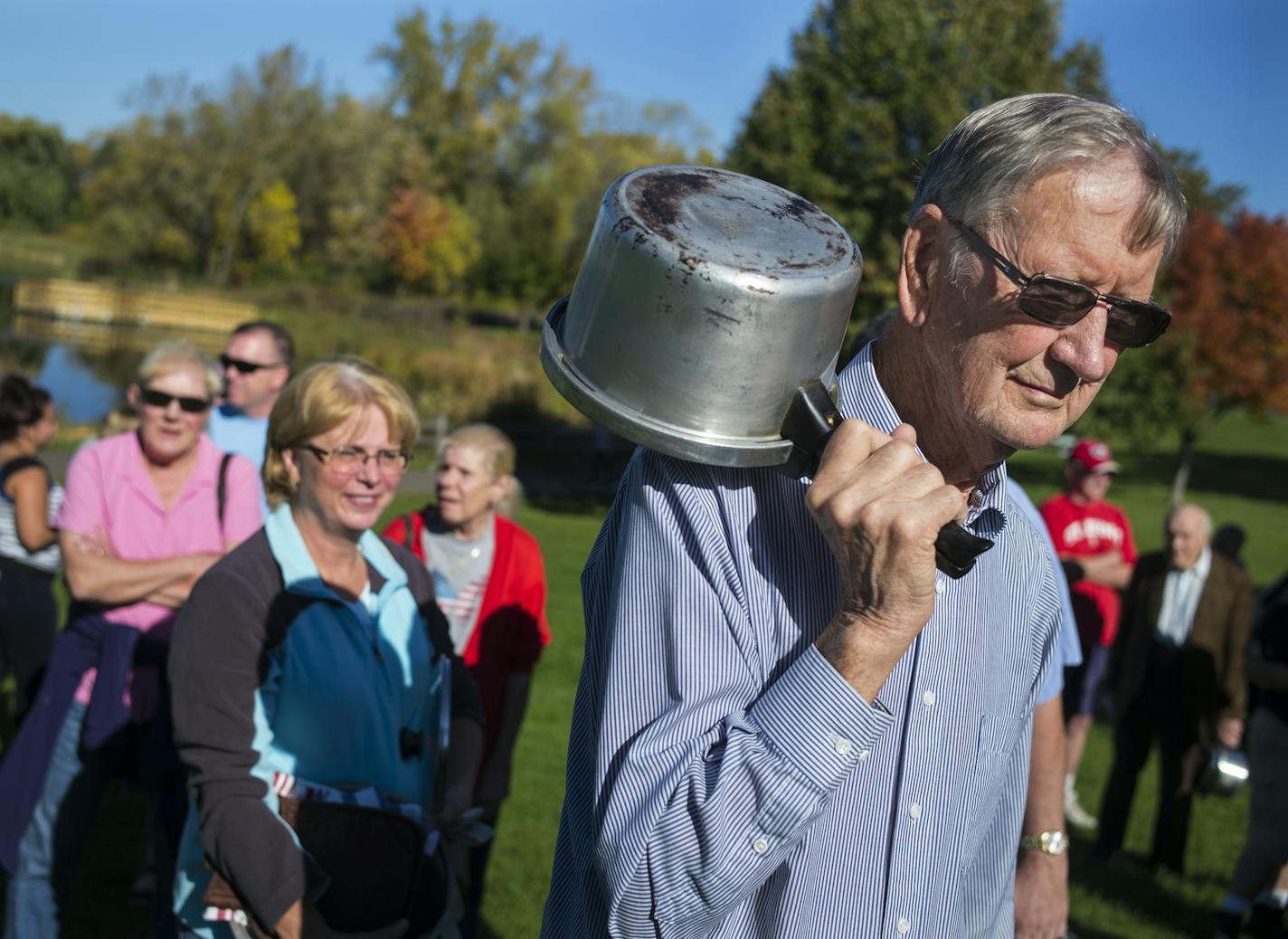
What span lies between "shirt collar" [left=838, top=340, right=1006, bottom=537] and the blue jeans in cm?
338

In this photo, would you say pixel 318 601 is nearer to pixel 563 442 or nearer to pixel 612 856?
pixel 612 856

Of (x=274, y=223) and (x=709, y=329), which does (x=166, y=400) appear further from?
(x=274, y=223)

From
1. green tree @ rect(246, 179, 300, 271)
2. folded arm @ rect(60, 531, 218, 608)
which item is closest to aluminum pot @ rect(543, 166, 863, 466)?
folded arm @ rect(60, 531, 218, 608)

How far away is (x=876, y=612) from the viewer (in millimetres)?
1449

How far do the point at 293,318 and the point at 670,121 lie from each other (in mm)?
29030

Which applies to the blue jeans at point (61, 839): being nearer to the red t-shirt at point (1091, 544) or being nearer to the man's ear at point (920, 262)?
the man's ear at point (920, 262)

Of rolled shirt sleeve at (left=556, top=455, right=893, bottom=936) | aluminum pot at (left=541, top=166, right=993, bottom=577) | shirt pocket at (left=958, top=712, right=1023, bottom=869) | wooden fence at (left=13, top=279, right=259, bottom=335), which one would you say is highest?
aluminum pot at (left=541, top=166, right=993, bottom=577)

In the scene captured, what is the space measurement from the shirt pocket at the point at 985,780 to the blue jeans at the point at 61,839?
127 inches

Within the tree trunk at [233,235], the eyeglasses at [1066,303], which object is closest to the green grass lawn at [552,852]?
the eyeglasses at [1066,303]

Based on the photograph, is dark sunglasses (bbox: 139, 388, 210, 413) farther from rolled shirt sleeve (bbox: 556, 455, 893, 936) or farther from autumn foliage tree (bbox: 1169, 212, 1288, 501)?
autumn foliage tree (bbox: 1169, 212, 1288, 501)

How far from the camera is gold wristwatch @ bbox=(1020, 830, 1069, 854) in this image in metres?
2.48

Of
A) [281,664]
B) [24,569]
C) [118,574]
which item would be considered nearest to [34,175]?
[24,569]

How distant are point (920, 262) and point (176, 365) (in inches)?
144

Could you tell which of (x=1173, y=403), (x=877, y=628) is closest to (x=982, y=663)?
(x=877, y=628)
